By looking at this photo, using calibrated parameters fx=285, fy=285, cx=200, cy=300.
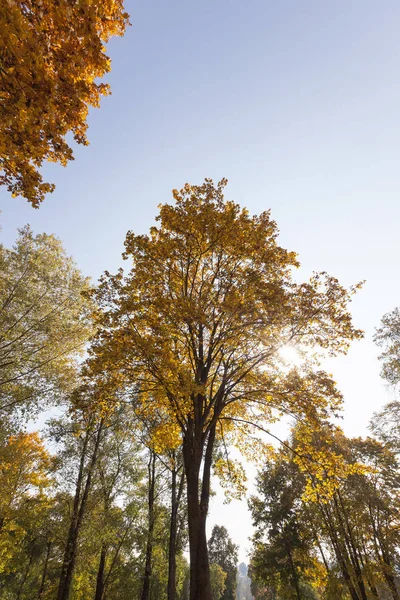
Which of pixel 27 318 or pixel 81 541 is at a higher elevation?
pixel 27 318

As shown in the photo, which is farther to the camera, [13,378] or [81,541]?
[81,541]

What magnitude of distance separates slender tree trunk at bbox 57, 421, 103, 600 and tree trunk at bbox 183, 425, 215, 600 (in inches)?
303

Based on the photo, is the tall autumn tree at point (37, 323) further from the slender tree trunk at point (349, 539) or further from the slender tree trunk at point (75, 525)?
the slender tree trunk at point (349, 539)

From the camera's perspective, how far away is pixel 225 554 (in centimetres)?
4738

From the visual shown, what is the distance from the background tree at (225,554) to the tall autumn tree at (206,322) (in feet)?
172

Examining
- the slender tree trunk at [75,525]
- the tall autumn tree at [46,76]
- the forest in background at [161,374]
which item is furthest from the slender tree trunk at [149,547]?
the tall autumn tree at [46,76]

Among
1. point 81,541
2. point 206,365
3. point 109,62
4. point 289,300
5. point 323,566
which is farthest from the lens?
point 323,566

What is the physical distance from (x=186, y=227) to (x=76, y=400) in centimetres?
571

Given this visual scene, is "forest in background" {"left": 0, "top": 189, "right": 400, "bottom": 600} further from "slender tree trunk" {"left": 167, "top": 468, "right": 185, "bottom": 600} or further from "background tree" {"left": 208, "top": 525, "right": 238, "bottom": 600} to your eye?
"background tree" {"left": 208, "top": 525, "right": 238, "bottom": 600}

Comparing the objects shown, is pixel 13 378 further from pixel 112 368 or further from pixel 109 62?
pixel 109 62

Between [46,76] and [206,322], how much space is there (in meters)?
5.70

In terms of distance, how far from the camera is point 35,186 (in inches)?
174

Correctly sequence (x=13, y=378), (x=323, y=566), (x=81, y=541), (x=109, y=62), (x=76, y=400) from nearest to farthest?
(x=109, y=62)
(x=76, y=400)
(x=13, y=378)
(x=81, y=541)
(x=323, y=566)

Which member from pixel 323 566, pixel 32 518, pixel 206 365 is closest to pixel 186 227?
pixel 206 365
